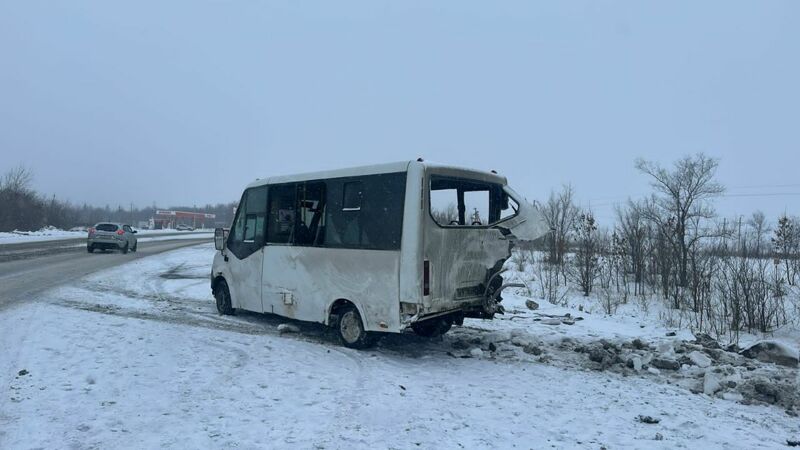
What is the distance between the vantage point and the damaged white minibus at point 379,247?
280 inches

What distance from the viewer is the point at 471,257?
7.91m

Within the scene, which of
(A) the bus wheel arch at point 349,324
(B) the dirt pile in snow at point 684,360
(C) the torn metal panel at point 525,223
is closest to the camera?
(B) the dirt pile in snow at point 684,360

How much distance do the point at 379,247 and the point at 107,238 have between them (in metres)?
25.4

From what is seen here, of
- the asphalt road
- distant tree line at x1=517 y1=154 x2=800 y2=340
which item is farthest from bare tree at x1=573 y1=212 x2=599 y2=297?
the asphalt road

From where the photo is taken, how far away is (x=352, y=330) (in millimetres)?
7938

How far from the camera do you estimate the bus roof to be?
7.30m

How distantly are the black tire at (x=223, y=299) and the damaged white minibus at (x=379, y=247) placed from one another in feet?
2.66

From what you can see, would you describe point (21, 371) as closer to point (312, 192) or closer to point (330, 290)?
point (330, 290)

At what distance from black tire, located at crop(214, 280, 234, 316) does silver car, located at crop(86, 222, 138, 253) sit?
2049 cm

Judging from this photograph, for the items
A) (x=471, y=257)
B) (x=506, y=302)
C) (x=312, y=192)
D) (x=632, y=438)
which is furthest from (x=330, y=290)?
(x=506, y=302)

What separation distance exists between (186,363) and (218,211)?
178 meters

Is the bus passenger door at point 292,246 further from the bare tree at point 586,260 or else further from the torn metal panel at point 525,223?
the bare tree at point 586,260

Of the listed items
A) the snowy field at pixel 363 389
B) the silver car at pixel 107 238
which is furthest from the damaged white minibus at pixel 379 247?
the silver car at pixel 107 238

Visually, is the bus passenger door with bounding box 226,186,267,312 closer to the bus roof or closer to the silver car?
the bus roof
